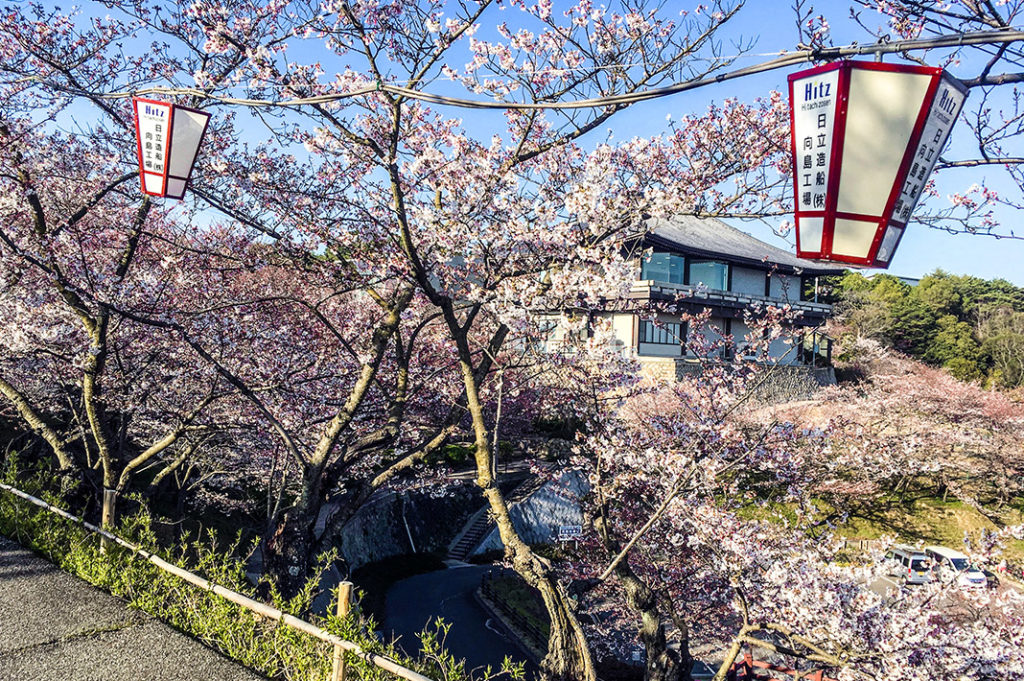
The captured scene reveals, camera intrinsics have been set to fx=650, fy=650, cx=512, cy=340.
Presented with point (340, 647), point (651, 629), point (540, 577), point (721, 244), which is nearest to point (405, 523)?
point (651, 629)

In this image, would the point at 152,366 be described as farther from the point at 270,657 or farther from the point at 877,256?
the point at 877,256

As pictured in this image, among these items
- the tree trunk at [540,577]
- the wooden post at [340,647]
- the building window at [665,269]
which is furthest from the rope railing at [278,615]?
the building window at [665,269]

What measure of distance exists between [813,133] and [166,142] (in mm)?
5504

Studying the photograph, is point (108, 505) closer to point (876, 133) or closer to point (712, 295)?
point (876, 133)

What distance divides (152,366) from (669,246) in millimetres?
21644

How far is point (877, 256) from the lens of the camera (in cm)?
328

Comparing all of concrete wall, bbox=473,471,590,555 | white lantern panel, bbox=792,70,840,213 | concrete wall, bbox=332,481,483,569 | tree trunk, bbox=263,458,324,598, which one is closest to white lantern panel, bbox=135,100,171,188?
tree trunk, bbox=263,458,324,598

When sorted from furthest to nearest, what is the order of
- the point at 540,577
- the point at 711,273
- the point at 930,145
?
the point at 711,273
the point at 540,577
the point at 930,145

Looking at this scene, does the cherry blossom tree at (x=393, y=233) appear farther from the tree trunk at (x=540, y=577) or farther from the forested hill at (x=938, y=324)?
the forested hill at (x=938, y=324)

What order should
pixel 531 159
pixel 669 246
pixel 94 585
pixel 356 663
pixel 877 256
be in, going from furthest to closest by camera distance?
pixel 669 246, pixel 531 159, pixel 94 585, pixel 356 663, pixel 877 256

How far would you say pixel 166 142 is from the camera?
19.7ft

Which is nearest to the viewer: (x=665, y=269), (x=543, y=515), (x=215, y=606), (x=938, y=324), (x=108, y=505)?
(x=215, y=606)

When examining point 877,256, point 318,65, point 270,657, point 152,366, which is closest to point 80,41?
point 318,65

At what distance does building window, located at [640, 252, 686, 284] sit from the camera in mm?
27562
